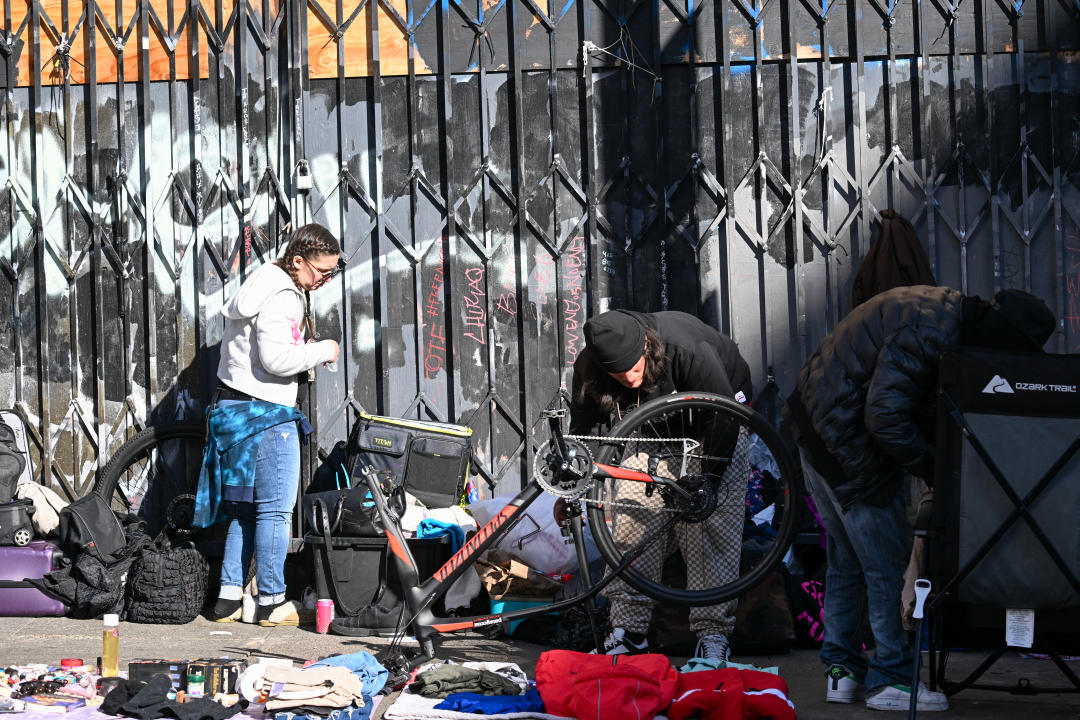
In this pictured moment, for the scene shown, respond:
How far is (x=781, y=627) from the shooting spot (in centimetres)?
533

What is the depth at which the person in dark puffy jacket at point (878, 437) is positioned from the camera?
4074mm

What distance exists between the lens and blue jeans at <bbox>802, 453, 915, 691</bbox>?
4305 mm

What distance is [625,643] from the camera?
198 inches

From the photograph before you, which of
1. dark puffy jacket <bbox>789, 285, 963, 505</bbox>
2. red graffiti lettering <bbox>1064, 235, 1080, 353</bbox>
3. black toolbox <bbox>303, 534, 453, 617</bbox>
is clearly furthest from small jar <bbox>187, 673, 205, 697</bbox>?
red graffiti lettering <bbox>1064, 235, 1080, 353</bbox>

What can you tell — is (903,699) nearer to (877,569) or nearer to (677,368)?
(877,569)

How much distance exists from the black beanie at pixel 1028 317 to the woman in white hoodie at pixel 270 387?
343 centimetres

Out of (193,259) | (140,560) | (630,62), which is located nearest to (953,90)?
(630,62)

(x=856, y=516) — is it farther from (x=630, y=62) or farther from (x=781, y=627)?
(x=630, y=62)

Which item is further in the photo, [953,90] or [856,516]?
[953,90]

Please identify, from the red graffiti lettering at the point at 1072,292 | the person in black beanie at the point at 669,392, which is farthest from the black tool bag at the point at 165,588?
the red graffiti lettering at the point at 1072,292

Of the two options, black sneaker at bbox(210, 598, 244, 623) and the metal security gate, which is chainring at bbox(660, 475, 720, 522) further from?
black sneaker at bbox(210, 598, 244, 623)

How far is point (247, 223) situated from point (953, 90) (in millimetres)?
4191

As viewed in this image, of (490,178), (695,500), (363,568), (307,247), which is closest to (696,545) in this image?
(695,500)

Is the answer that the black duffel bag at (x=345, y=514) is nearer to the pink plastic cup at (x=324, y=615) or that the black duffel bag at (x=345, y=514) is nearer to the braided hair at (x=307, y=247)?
the pink plastic cup at (x=324, y=615)
